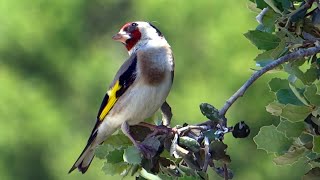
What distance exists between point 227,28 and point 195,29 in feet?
1.12

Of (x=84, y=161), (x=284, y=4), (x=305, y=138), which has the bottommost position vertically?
(x=84, y=161)

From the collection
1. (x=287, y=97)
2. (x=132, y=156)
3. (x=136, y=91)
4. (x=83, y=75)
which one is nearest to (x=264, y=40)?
(x=287, y=97)

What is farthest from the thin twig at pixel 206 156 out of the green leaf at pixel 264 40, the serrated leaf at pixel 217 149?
the green leaf at pixel 264 40

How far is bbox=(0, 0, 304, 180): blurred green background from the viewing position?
196 inches

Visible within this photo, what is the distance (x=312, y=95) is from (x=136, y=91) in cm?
95

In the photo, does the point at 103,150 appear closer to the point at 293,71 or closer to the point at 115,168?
the point at 115,168

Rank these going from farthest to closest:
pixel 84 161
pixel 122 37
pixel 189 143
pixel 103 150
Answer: pixel 122 37
pixel 84 161
pixel 103 150
pixel 189 143

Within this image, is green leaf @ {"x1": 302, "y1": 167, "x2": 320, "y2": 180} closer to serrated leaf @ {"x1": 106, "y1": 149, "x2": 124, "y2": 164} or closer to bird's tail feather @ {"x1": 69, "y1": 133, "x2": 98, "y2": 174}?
serrated leaf @ {"x1": 106, "y1": 149, "x2": 124, "y2": 164}

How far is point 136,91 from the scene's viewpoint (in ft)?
7.63

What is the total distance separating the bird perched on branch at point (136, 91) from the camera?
225cm

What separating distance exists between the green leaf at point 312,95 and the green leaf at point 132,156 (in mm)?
259

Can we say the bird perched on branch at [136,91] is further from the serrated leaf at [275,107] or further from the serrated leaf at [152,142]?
the serrated leaf at [275,107]

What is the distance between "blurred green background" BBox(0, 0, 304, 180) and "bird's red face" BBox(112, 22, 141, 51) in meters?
2.02

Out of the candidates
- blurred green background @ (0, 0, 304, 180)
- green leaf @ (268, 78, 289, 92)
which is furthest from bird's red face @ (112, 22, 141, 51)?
blurred green background @ (0, 0, 304, 180)
